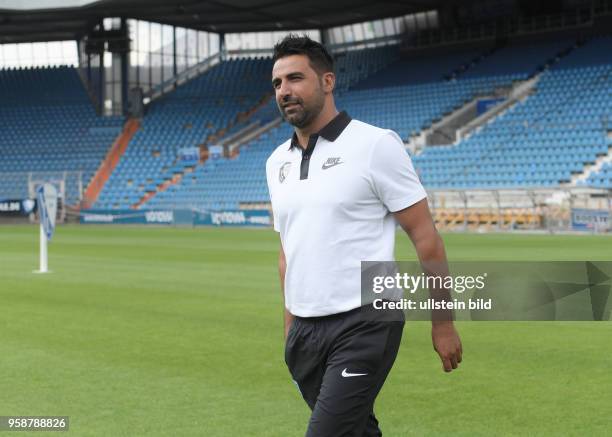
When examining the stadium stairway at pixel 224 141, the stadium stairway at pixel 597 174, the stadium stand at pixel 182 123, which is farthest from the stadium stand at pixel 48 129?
the stadium stairway at pixel 597 174

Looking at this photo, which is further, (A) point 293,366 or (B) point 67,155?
(B) point 67,155

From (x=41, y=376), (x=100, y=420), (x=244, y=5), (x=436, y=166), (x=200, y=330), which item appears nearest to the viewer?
(x=100, y=420)

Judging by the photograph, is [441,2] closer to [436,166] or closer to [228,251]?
[436,166]

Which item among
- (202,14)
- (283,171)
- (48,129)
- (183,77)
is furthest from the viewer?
(183,77)

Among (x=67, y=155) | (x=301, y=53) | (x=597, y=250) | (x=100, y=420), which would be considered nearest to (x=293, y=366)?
(x=301, y=53)

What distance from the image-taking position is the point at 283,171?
4430 mm

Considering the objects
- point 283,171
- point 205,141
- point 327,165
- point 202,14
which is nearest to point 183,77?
point 205,141

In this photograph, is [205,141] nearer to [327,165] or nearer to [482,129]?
[482,129]

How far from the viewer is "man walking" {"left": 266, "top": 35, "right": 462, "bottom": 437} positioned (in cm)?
412

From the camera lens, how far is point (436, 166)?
45625mm

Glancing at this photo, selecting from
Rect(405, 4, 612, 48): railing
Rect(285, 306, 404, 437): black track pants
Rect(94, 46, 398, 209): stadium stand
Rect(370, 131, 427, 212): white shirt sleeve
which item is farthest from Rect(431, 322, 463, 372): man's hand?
Rect(405, 4, 612, 48): railing

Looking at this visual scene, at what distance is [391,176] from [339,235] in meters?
0.34

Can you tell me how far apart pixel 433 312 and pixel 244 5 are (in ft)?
165

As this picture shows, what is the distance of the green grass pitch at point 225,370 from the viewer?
7.03 m
